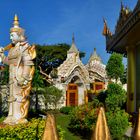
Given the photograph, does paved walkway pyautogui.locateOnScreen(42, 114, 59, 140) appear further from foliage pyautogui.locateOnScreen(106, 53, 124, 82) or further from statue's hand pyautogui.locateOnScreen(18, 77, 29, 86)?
foliage pyautogui.locateOnScreen(106, 53, 124, 82)

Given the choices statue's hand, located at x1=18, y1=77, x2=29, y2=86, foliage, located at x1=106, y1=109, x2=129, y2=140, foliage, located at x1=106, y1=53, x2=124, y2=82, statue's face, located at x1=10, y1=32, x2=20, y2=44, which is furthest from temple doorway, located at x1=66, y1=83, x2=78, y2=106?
foliage, located at x1=106, y1=109, x2=129, y2=140

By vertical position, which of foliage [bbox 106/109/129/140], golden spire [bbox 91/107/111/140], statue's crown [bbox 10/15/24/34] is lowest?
foliage [bbox 106/109/129/140]

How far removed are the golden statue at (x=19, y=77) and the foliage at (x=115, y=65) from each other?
16917 mm

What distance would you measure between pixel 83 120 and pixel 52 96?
13156mm

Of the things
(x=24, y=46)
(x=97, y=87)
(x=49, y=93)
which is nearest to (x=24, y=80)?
(x=24, y=46)

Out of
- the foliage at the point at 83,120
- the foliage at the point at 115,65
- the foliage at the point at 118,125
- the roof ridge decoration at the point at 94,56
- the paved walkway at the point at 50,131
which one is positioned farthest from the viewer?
the roof ridge decoration at the point at 94,56

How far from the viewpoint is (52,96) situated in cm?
→ 2703

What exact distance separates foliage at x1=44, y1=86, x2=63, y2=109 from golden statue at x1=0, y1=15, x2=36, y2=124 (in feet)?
45.6

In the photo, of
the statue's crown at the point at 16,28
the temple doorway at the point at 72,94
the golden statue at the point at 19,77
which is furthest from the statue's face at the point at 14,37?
the temple doorway at the point at 72,94

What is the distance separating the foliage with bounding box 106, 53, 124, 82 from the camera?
95.6 feet

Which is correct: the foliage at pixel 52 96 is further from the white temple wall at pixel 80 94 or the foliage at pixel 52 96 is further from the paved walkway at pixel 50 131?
the paved walkway at pixel 50 131

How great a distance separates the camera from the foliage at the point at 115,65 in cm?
2913

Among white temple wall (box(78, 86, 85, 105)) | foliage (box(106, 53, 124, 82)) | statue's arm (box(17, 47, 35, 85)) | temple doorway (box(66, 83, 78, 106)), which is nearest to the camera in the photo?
statue's arm (box(17, 47, 35, 85))

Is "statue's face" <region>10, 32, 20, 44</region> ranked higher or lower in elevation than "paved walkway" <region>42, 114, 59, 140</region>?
higher
